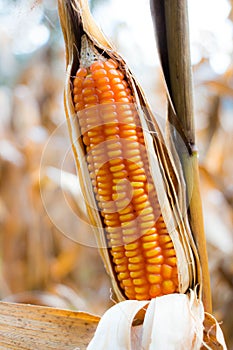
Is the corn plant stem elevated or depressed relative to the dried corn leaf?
elevated

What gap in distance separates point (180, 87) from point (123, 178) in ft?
0.31

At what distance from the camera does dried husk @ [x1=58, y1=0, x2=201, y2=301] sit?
1.23 feet

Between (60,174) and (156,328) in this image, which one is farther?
(60,174)

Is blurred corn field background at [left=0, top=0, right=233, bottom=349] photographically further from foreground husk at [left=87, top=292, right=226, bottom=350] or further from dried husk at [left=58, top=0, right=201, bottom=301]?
foreground husk at [left=87, top=292, right=226, bottom=350]

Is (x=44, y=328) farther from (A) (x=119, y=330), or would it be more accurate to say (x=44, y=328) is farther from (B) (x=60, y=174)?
(B) (x=60, y=174)

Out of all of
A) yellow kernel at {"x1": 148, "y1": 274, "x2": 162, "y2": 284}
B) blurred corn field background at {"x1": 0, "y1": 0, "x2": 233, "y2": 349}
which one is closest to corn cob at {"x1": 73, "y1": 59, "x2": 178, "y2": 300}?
yellow kernel at {"x1": 148, "y1": 274, "x2": 162, "y2": 284}

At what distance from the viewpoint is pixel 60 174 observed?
3.09ft

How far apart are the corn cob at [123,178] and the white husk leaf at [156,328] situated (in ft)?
0.10

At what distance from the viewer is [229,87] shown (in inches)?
40.3

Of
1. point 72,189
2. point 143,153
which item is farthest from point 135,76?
point 72,189

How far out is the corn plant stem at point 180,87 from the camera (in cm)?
38

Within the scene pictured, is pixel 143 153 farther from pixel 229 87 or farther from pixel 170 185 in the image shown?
pixel 229 87

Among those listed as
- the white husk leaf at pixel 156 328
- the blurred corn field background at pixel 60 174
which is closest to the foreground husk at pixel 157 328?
the white husk leaf at pixel 156 328

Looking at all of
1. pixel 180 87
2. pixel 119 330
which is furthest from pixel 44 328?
pixel 180 87
